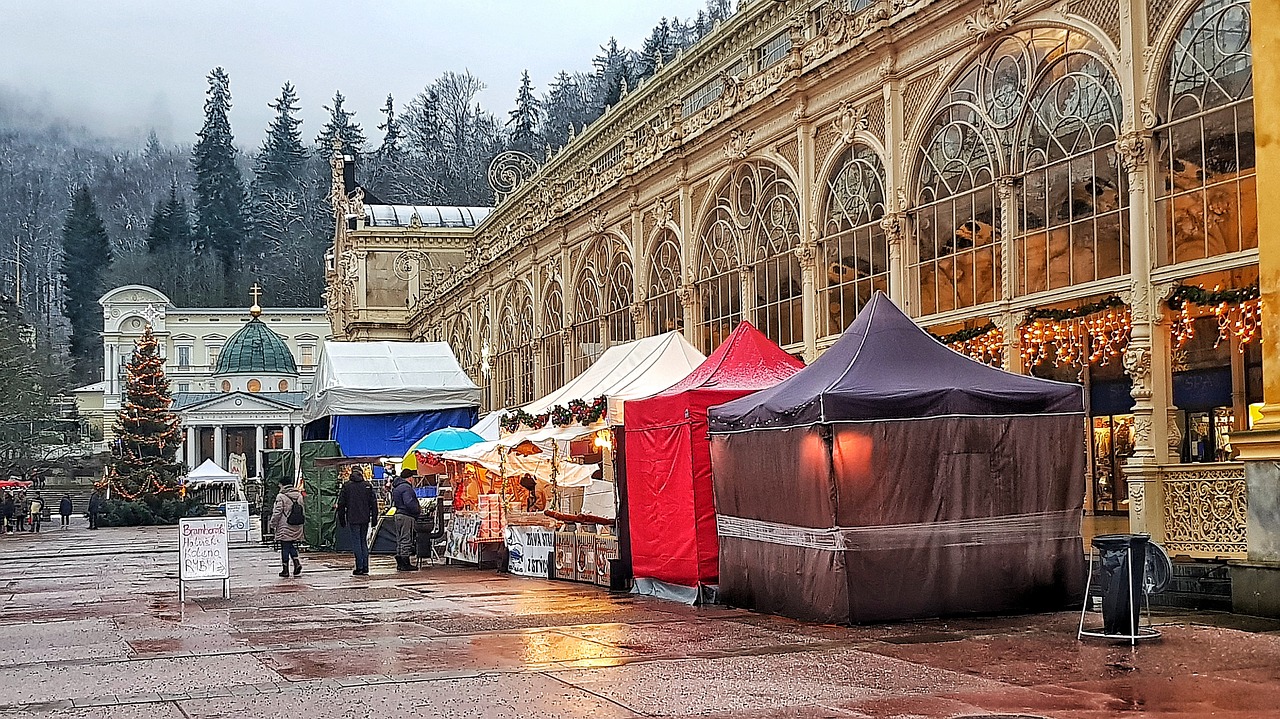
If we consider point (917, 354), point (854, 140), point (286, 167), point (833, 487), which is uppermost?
point (286, 167)

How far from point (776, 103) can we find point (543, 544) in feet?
26.3

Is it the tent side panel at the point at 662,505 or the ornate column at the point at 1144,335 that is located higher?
the ornate column at the point at 1144,335

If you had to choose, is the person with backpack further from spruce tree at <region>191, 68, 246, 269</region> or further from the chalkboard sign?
spruce tree at <region>191, 68, 246, 269</region>

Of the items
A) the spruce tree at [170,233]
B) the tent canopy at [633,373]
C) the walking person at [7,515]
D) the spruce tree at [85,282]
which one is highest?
the spruce tree at [170,233]

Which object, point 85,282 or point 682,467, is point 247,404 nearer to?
point 85,282

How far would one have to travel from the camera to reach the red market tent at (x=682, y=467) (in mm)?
17438

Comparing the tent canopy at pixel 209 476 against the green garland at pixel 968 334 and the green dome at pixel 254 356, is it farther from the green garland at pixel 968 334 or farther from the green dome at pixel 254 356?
the green dome at pixel 254 356

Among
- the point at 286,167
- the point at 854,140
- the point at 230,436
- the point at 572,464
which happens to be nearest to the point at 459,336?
the point at 572,464

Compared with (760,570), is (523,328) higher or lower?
higher

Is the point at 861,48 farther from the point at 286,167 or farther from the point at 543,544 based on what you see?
the point at 286,167

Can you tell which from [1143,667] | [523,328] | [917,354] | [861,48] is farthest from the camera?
[523,328]

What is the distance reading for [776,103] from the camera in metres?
23.7

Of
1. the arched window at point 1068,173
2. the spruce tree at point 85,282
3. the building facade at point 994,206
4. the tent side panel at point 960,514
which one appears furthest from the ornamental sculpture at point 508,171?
the spruce tree at point 85,282

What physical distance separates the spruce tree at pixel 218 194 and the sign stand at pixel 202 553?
14233cm
